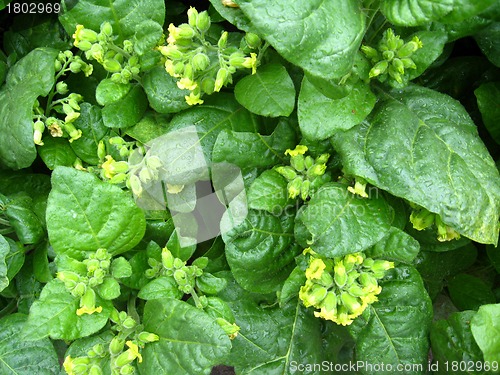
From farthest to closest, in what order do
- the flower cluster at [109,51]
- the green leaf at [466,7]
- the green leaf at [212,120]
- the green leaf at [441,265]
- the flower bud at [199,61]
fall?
1. the green leaf at [441,265]
2. the green leaf at [212,120]
3. the flower cluster at [109,51]
4. the flower bud at [199,61]
5. the green leaf at [466,7]

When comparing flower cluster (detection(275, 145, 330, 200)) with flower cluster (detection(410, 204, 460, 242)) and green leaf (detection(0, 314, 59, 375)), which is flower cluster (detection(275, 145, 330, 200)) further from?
green leaf (detection(0, 314, 59, 375))

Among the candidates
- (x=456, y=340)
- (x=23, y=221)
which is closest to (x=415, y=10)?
(x=456, y=340)

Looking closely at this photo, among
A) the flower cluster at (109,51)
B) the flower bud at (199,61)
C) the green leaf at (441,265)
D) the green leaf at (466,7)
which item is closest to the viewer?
the green leaf at (466,7)

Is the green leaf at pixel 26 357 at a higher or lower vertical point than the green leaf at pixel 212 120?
lower

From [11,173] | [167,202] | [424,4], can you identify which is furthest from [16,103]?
[424,4]

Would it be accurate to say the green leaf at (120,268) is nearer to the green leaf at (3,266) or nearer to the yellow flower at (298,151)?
the green leaf at (3,266)

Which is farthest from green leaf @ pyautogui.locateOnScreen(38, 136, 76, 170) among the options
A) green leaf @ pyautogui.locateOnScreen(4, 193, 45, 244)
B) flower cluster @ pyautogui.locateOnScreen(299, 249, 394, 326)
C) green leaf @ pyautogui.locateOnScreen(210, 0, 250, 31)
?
flower cluster @ pyautogui.locateOnScreen(299, 249, 394, 326)

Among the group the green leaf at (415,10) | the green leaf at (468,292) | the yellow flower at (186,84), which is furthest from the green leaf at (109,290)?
the green leaf at (468,292)

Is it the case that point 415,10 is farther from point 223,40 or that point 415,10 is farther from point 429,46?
point 223,40
